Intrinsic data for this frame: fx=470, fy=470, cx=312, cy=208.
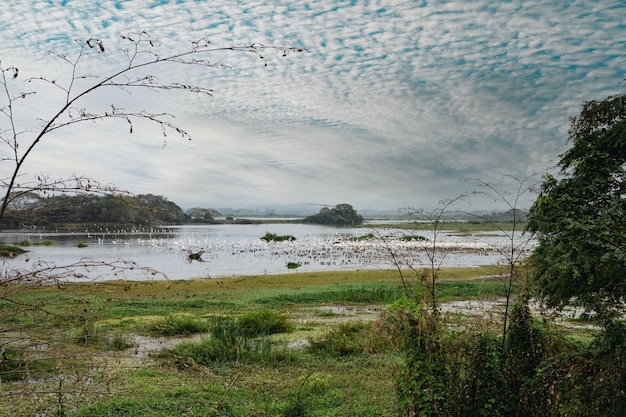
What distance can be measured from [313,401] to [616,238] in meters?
5.37

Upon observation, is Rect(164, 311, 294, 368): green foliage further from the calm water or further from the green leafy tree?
the calm water

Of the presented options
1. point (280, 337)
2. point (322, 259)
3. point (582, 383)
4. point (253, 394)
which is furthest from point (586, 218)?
point (322, 259)

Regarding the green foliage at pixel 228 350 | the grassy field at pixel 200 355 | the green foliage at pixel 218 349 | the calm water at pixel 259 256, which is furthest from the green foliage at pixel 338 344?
the calm water at pixel 259 256

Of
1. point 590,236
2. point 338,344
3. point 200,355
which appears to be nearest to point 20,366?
point 590,236

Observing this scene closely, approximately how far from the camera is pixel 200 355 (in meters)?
11.1

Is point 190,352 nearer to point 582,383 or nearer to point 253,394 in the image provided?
point 253,394

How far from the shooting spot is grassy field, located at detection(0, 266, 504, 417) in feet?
9.01

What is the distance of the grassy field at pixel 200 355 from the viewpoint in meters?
2.75

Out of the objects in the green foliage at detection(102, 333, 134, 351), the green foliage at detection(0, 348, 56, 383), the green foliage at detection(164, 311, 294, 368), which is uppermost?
the green foliage at detection(0, 348, 56, 383)

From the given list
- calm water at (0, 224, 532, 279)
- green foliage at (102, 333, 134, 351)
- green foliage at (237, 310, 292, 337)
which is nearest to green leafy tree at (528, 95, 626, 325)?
green foliage at (237, 310, 292, 337)

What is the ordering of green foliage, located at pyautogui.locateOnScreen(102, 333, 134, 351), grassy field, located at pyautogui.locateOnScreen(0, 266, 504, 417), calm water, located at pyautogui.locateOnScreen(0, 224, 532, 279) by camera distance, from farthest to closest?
1. calm water, located at pyautogui.locateOnScreen(0, 224, 532, 279)
2. green foliage, located at pyautogui.locateOnScreen(102, 333, 134, 351)
3. grassy field, located at pyautogui.locateOnScreen(0, 266, 504, 417)

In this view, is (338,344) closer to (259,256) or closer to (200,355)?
(200,355)

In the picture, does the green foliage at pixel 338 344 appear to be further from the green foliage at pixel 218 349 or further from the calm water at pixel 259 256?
the calm water at pixel 259 256

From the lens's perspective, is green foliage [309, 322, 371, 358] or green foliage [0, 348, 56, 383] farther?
green foliage [309, 322, 371, 358]
